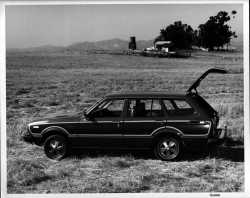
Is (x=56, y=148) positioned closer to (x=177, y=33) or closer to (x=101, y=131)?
(x=101, y=131)

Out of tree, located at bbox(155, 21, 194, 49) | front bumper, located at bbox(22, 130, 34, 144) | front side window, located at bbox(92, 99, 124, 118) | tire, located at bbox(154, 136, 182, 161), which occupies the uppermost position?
tree, located at bbox(155, 21, 194, 49)

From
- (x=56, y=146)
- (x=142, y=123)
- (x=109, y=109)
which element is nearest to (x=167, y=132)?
(x=142, y=123)

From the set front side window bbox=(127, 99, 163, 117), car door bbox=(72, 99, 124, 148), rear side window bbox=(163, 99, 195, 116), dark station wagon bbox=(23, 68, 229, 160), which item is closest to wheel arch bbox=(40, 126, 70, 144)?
dark station wagon bbox=(23, 68, 229, 160)

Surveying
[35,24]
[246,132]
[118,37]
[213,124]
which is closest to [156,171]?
[213,124]

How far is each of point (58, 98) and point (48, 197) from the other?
8.47ft

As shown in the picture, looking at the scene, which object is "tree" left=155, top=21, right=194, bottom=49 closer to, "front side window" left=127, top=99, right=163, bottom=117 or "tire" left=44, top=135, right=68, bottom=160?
"front side window" left=127, top=99, right=163, bottom=117

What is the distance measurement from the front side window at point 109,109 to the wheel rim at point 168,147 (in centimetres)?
93

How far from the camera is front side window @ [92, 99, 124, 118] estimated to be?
6.92 m

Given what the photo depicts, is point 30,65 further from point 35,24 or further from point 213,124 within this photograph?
point 213,124

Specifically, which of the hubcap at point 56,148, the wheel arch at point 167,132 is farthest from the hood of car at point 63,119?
the wheel arch at point 167,132

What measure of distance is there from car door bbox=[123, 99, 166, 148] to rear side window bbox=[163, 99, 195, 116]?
0.40 feet

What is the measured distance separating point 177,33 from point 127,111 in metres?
1.98

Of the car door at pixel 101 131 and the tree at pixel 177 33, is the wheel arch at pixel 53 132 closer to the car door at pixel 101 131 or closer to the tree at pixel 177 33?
the car door at pixel 101 131

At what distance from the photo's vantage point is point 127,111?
22.5 ft
